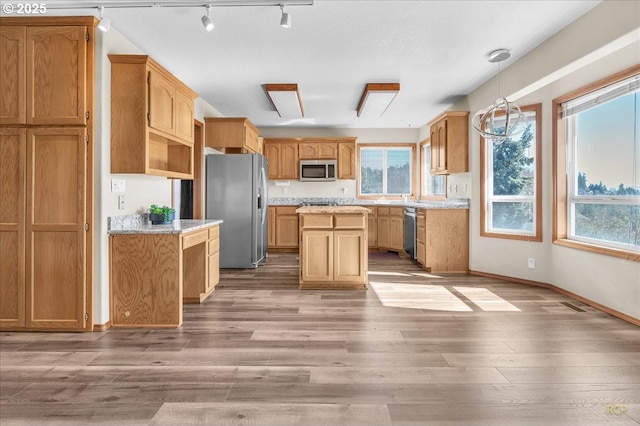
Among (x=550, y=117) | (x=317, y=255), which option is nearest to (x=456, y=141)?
(x=550, y=117)

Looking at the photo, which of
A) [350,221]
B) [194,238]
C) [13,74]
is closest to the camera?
[13,74]

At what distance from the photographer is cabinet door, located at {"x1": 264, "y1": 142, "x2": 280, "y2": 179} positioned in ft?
23.8

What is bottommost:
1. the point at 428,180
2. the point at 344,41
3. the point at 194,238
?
the point at 194,238

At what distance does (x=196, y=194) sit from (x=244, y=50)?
242 cm

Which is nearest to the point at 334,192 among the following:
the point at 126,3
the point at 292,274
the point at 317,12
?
the point at 292,274

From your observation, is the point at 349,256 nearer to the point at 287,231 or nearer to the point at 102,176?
the point at 102,176

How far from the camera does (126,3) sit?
2691mm

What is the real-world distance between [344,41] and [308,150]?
3910 millimetres

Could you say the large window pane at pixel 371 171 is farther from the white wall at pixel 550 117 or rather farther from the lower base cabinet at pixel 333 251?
the lower base cabinet at pixel 333 251

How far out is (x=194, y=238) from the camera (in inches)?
130

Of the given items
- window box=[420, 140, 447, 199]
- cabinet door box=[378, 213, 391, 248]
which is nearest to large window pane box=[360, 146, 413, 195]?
window box=[420, 140, 447, 199]

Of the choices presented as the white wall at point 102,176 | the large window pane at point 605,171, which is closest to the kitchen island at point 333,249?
the white wall at point 102,176

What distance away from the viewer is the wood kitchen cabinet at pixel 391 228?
667cm

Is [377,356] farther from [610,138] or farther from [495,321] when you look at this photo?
[610,138]
